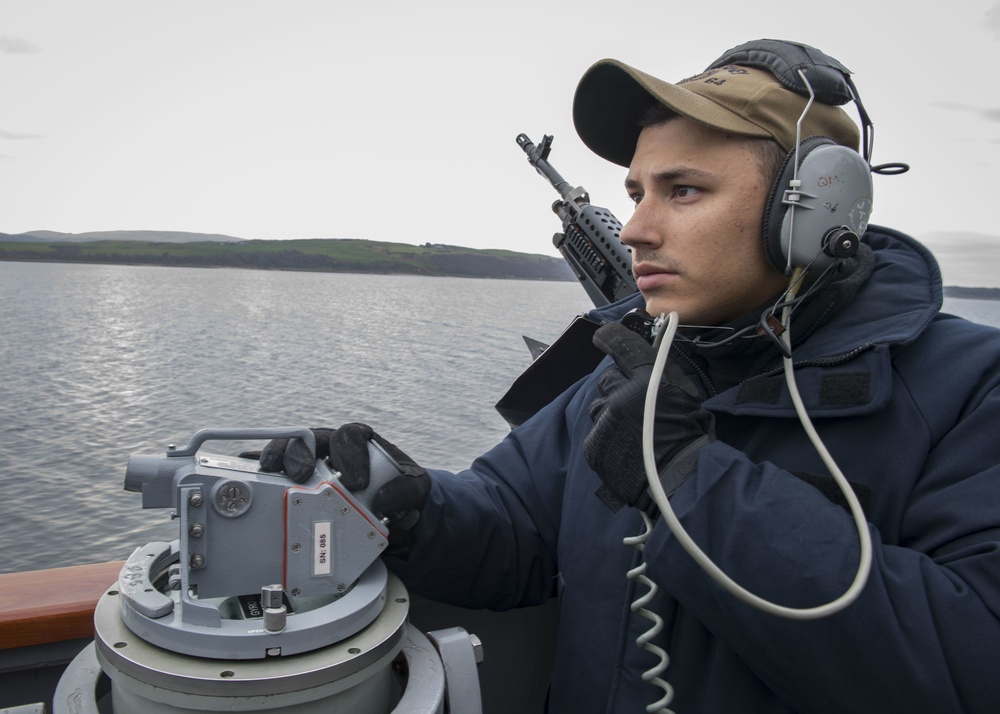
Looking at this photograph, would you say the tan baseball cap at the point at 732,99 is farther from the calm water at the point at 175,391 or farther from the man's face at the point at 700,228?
the calm water at the point at 175,391

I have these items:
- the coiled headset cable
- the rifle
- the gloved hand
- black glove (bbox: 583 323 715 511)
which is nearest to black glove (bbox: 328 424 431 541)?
the gloved hand

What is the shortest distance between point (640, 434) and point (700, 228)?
1.37 ft

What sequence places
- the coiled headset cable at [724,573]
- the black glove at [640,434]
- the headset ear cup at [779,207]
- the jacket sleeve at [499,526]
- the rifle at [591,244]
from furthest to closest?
the rifle at [591,244]
the jacket sleeve at [499,526]
the headset ear cup at [779,207]
the black glove at [640,434]
the coiled headset cable at [724,573]

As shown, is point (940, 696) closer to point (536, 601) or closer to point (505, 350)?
point (536, 601)

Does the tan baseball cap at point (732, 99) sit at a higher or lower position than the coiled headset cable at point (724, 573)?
higher

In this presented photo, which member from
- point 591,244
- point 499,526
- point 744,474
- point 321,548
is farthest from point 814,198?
point 591,244

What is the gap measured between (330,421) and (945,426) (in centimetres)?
547

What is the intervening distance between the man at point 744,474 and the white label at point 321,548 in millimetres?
153

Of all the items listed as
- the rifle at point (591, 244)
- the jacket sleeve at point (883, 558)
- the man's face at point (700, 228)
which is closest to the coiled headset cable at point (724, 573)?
the jacket sleeve at point (883, 558)

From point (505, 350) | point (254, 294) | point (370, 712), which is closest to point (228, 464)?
point (370, 712)

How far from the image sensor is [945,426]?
3.58 feet

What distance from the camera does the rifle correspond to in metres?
3.88

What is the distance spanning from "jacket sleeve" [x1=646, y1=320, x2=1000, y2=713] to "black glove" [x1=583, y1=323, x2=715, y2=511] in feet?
0.17

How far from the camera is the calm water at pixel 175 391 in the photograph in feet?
13.4
